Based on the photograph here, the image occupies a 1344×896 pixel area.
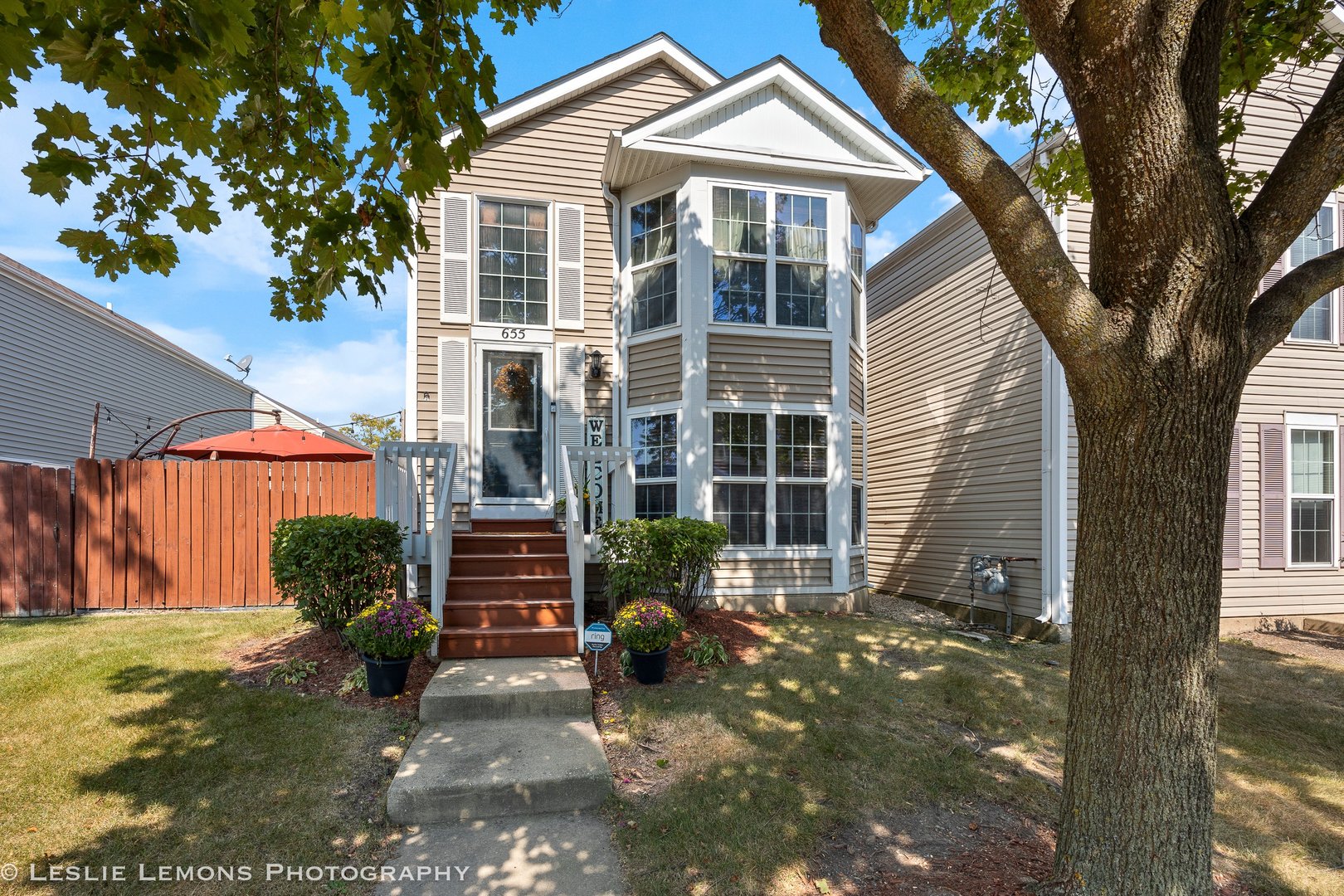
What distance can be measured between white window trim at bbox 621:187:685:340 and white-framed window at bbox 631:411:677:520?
1105mm

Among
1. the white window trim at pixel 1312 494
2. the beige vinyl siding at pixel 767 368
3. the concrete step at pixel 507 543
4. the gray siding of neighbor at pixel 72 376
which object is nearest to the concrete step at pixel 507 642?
the concrete step at pixel 507 543

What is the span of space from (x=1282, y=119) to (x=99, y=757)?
14.1m

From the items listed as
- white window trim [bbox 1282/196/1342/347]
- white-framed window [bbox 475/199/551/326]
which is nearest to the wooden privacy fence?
white-framed window [bbox 475/199/551/326]

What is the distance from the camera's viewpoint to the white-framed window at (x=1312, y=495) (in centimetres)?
841

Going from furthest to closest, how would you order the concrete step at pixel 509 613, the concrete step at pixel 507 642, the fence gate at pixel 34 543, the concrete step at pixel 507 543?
the fence gate at pixel 34 543, the concrete step at pixel 507 543, the concrete step at pixel 509 613, the concrete step at pixel 507 642

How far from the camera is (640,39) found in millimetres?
8844

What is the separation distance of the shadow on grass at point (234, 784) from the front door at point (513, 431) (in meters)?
3.76

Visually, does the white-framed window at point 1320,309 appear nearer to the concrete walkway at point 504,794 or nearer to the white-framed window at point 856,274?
the white-framed window at point 856,274

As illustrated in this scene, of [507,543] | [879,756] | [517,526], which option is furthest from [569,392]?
[879,756]

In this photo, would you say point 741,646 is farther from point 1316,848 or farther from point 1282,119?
point 1282,119

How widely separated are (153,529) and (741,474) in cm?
715

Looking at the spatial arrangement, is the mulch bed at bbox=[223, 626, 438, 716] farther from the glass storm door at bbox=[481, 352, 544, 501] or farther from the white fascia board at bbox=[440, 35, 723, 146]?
the white fascia board at bbox=[440, 35, 723, 146]

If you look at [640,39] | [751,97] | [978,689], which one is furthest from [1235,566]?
[640,39]

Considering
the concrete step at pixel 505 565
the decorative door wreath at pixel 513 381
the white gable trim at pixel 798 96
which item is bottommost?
the concrete step at pixel 505 565
